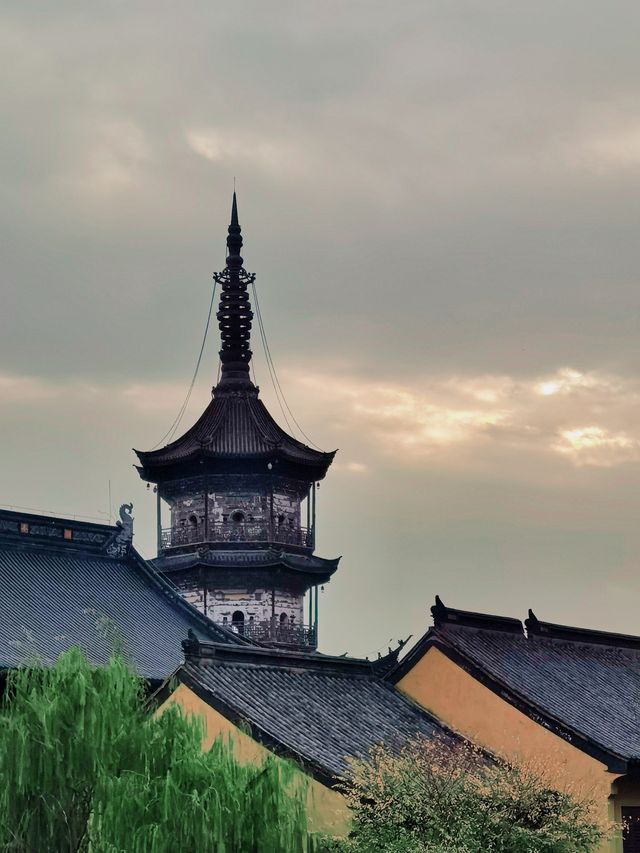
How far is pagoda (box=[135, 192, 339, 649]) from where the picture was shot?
184 ft

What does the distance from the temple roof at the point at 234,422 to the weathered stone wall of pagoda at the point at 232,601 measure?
4278 mm

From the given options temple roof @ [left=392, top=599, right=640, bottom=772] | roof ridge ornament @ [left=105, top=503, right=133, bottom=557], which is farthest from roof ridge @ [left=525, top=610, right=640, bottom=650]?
roof ridge ornament @ [left=105, top=503, right=133, bottom=557]

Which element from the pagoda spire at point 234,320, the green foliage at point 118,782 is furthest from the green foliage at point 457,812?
the pagoda spire at point 234,320

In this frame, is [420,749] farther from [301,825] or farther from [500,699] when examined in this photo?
[301,825]

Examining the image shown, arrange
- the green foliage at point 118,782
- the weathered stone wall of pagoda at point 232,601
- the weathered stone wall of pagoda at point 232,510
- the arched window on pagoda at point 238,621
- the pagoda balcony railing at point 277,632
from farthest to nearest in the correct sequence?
the weathered stone wall of pagoda at point 232,510 < the weathered stone wall of pagoda at point 232,601 < the arched window on pagoda at point 238,621 < the pagoda balcony railing at point 277,632 < the green foliage at point 118,782

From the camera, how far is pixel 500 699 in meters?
28.0

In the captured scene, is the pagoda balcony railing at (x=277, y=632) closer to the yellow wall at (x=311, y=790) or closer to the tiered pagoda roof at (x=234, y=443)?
the tiered pagoda roof at (x=234, y=443)

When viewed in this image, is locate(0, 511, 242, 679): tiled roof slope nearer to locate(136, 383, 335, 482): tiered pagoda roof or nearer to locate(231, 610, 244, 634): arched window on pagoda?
locate(231, 610, 244, 634): arched window on pagoda

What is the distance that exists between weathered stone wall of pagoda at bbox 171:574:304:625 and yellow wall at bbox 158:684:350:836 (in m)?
31.4

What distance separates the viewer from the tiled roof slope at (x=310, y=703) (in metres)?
24.2

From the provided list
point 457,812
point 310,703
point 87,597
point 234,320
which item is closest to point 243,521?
point 234,320

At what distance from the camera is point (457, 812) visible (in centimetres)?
2222

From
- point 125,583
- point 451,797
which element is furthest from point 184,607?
point 451,797

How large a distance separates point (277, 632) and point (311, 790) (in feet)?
107
